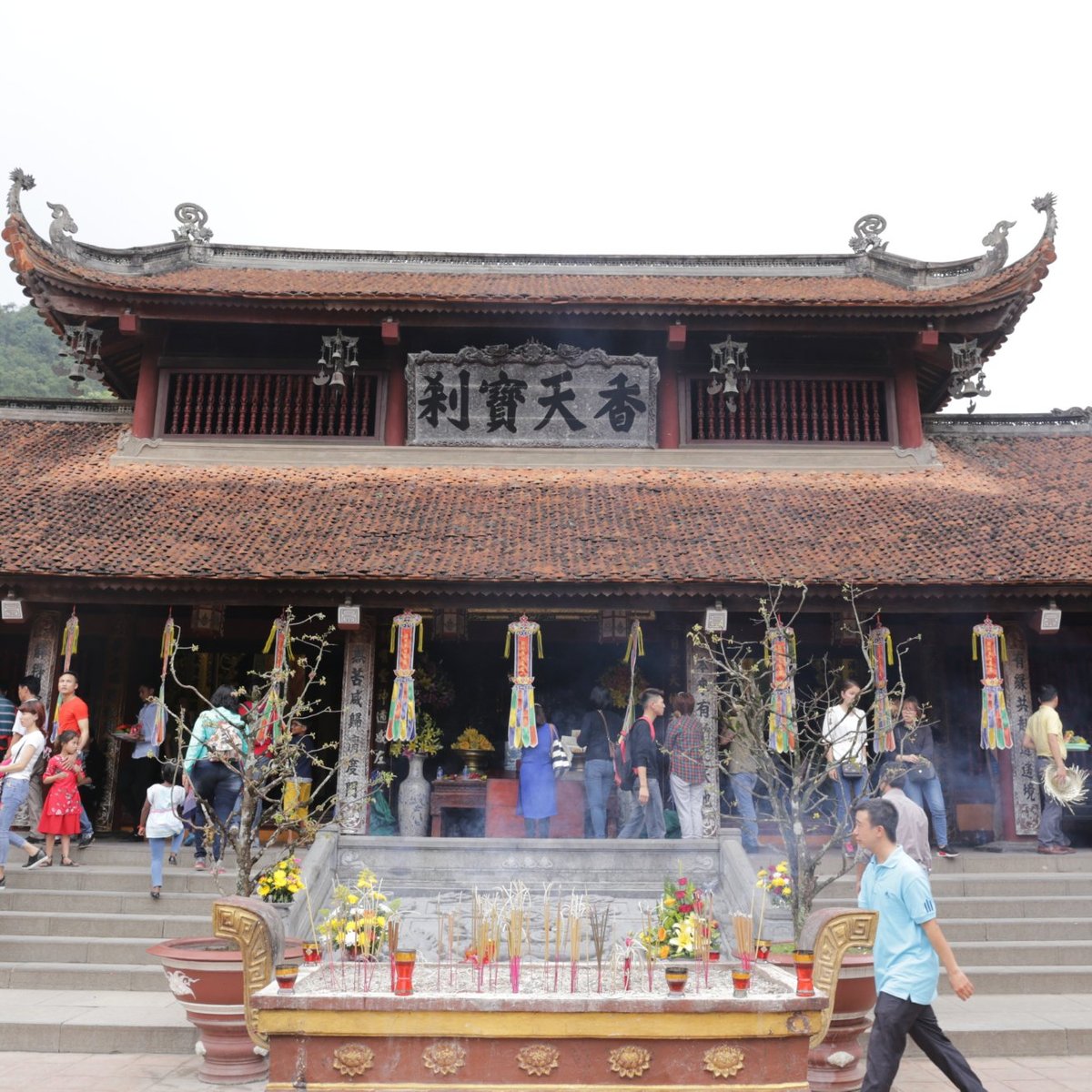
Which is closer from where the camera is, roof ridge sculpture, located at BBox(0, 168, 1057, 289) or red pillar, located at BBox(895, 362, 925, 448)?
red pillar, located at BBox(895, 362, 925, 448)

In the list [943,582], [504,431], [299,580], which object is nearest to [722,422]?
[504,431]

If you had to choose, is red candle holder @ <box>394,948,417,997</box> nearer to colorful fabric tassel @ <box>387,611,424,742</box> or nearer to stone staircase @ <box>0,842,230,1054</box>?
stone staircase @ <box>0,842,230,1054</box>

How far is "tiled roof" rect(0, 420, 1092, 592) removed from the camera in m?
10.1

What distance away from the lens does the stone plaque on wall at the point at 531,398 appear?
13.2 meters

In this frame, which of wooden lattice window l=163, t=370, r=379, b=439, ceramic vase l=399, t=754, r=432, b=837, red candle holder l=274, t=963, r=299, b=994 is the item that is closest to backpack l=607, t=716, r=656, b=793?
ceramic vase l=399, t=754, r=432, b=837

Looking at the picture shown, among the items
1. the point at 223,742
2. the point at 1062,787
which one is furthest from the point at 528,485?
the point at 1062,787

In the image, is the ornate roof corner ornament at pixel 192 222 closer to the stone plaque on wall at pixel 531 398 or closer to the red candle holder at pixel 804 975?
the stone plaque on wall at pixel 531 398

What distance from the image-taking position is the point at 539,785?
9961 mm

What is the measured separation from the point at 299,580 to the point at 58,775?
8.85ft

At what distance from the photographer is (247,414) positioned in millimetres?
13336

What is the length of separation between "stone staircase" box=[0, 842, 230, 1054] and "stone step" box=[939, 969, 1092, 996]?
18.2 ft

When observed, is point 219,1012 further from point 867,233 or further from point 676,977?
point 867,233

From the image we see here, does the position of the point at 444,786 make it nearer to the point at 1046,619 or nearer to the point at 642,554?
the point at 642,554

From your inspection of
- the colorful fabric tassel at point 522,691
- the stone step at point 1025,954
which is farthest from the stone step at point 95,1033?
the stone step at point 1025,954
